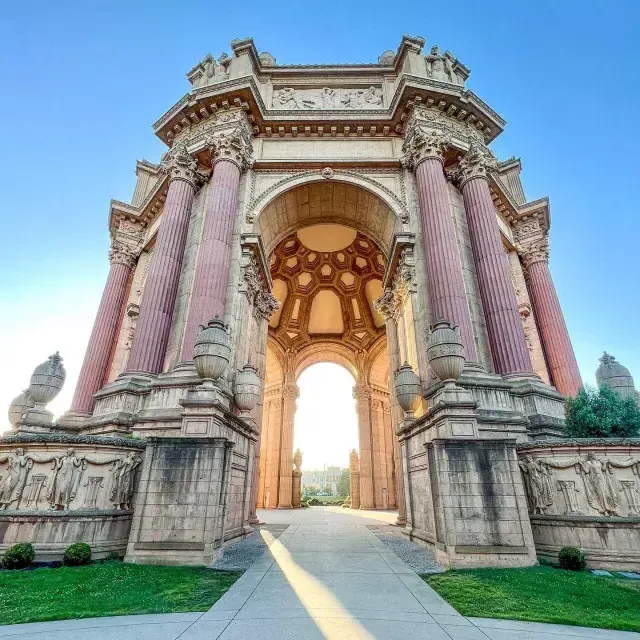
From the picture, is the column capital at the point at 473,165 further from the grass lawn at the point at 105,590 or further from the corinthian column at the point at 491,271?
the grass lawn at the point at 105,590

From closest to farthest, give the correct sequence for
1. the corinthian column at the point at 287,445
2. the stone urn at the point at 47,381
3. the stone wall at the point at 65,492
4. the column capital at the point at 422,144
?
1. the stone wall at the point at 65,492
2. the stone urn at the point at 47,381
3. the column capital at the point at 422,144
4. the corinthian column at the point at 287,445

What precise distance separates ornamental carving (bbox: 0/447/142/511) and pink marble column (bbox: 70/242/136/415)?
30.5ft

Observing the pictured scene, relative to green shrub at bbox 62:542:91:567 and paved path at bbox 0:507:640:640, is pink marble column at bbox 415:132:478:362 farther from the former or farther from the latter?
green shrub at bbox 62:542:91:567

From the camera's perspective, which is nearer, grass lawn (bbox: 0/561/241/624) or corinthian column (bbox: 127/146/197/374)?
grass lawn (bbox: 0/561/241/624)

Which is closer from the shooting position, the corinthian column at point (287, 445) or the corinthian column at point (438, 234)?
the corinthian column at point (438, 234)

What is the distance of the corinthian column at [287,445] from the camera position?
31.2m

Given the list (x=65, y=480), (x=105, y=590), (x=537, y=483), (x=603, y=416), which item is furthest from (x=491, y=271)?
(x=65, y=480)

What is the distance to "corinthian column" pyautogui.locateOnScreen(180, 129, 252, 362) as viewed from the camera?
537 inches

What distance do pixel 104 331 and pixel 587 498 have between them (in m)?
22.4

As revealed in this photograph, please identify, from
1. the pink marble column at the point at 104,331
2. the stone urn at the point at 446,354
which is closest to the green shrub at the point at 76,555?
the stone urn at the point at 446,354

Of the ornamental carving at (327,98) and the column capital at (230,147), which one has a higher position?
the ornamental carving at (327,98)

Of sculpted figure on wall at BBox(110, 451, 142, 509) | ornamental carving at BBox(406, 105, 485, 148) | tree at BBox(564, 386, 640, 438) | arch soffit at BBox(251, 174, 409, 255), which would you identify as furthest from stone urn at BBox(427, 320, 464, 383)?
ornamental carving at BBox(406, 105, 485, 148)

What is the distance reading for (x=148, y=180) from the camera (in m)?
27.7

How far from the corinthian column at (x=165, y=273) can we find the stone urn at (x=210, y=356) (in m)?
4.63
